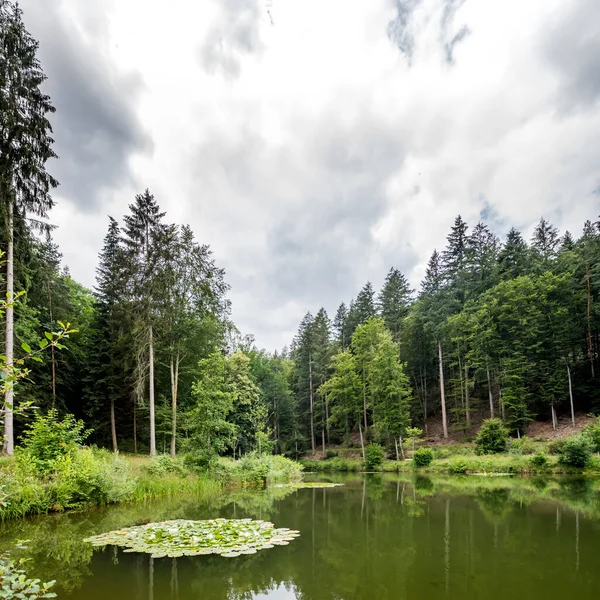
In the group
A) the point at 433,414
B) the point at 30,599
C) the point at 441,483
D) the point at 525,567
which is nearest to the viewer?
the point at 30,599

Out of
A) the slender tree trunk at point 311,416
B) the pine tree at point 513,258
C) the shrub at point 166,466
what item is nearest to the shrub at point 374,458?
the slender tree trunk at point 311,416

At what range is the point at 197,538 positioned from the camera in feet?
24.6

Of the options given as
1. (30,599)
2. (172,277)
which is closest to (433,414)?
(172,277)

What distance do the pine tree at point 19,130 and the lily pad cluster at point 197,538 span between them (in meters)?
7.23

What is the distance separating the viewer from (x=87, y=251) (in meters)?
29.2

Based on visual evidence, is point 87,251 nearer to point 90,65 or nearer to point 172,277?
point 172,277

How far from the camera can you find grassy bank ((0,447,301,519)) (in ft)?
33.0

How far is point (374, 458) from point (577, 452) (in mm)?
13408

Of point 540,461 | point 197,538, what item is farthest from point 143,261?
point 540,461

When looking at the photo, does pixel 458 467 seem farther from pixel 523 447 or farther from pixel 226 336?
pixel 226 336

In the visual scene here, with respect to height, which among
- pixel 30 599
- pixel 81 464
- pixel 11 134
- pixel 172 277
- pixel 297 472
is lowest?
pixel 297 472

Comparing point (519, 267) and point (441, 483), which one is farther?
point (519, 267)

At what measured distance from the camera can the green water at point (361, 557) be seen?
214 inches

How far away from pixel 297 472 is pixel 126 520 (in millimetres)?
16442
